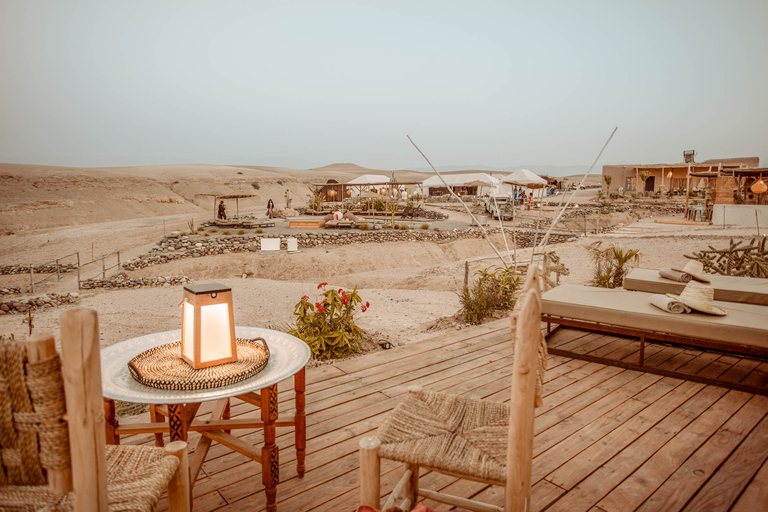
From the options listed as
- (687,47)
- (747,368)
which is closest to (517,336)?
(747,368)

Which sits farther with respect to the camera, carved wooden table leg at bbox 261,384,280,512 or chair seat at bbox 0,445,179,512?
carved wooden table leg at bbox 261,384,280,512

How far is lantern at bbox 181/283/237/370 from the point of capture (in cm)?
158

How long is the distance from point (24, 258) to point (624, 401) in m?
21.9

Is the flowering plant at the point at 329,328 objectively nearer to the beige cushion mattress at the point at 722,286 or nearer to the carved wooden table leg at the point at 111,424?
the carved wooden table leg at the point at 111,424

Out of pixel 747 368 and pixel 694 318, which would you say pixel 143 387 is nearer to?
pixel 694 318

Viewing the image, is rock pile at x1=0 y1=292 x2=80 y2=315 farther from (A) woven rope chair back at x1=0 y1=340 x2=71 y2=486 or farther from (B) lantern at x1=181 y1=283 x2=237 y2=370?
(A) woven rope chair back at x1=0 y1=340 x2=71 y2=486

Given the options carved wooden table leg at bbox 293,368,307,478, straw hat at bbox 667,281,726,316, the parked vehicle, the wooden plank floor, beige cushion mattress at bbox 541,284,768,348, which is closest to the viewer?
the wooden plank floor

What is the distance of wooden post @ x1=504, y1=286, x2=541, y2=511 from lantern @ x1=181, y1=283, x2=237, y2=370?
3.49ft

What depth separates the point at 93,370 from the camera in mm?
777

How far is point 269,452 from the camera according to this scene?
5.74ft

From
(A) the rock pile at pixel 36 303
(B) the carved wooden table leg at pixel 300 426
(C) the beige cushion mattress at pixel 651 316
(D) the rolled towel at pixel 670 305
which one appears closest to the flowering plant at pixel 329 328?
(C) the beige cushion mattress at pixel 651 316

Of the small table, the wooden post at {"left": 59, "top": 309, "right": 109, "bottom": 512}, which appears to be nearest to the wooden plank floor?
the small table

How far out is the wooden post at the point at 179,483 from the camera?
1.19 m

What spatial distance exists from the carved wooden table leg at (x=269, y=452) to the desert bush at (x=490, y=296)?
12.5 feet
